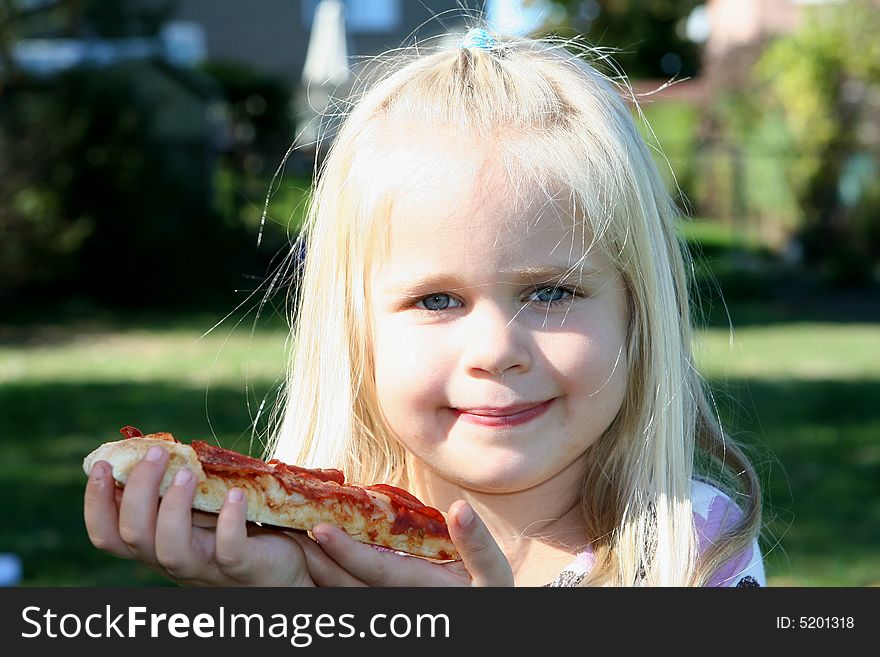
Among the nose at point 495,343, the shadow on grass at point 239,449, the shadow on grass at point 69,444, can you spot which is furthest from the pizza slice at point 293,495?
the shadow on grass at point 69,444

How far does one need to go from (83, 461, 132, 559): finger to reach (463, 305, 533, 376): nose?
2.06 feet

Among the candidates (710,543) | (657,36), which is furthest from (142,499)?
(657,36)

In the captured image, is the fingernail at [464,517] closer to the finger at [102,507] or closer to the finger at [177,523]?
the finger at [177,523]

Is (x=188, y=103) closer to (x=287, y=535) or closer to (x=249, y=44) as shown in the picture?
(x=249, y=44)

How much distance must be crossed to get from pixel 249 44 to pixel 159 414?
2148 centimetres

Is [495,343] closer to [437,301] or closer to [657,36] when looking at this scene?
[437,301]

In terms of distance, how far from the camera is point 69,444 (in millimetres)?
7418

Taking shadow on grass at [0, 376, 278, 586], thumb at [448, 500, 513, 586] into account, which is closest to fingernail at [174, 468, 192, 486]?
thumb at [448, 500, 513, 586]

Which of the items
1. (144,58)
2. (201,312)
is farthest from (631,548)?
(144,58)

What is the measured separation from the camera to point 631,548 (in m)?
2.13

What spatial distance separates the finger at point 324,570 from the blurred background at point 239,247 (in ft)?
2.20

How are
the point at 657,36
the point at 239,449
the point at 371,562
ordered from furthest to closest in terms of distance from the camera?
the point at 657,36, the point at 239,449, the point at 371,562

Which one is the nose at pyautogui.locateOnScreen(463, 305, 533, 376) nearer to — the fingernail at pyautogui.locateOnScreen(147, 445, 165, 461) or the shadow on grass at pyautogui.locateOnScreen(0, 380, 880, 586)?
the fingernail at pyautogui.locateOnScreen(147, 445, 165, 461)

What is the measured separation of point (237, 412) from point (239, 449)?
1.29 metres
